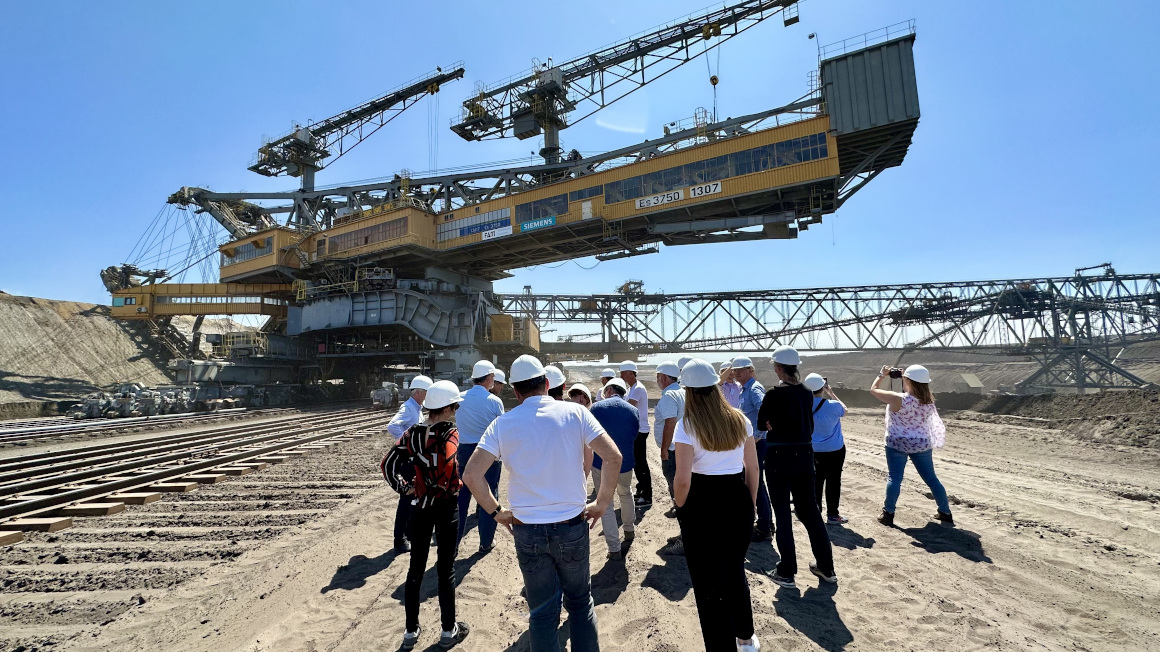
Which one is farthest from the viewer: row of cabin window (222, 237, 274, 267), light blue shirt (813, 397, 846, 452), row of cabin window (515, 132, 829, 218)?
row of cabin window (222, 237, 274, 267)

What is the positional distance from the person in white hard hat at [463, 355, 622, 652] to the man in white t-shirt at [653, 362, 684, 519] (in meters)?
1.47

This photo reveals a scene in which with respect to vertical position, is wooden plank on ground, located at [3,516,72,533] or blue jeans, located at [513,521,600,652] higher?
blue jeans, located at [513,521,600,652]

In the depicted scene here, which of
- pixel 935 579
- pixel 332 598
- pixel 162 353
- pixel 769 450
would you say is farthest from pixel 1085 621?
pixel 162 353

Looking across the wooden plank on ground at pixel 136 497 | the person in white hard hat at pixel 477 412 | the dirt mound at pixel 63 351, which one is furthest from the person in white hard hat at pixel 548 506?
the dirt mound at pixel 63 351

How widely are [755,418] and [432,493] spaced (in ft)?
12.5

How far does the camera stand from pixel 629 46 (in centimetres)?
2816

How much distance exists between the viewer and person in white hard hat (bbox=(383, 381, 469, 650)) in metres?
3.29

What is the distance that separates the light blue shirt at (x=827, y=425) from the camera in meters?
5.40

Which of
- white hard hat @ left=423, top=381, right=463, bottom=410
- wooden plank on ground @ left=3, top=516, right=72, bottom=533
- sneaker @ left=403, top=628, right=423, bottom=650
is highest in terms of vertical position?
white hard hat @ left=423, top=381, right=463, bottom=410

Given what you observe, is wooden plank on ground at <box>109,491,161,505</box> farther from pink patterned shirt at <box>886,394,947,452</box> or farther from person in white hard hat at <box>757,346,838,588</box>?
pink patterned shirt at <box>886,394,947,452</box>

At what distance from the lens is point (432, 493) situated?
3.29 meters

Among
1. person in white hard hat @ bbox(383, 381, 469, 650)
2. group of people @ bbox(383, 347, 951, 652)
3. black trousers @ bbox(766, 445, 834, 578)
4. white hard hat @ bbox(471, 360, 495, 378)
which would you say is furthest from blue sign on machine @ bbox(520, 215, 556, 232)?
person in white hard hat @ bbox(383, 381, 469, 650)

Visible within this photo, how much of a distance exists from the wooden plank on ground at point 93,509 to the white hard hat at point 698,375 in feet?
27.1

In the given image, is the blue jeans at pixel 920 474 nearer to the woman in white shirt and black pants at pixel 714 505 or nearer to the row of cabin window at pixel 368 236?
the woman in white shirt and black pants at pixel 714 505
